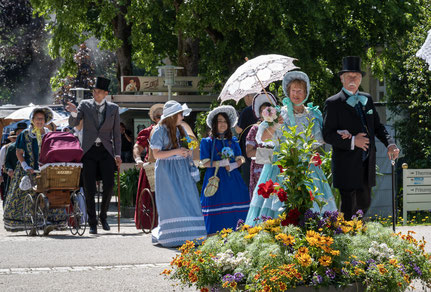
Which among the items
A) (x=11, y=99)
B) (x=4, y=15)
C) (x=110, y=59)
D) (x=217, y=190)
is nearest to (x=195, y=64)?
(x=217, y=190)

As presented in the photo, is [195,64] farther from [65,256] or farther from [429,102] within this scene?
[65,256]

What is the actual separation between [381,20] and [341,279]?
1675cm

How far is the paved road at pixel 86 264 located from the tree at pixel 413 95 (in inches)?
448

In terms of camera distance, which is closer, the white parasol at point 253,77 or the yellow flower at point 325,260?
the yellow flower at point 325,260

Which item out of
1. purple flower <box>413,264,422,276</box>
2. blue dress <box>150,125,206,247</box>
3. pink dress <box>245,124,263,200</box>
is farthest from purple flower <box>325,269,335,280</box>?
pink dress <box>245,124,263,200</box>

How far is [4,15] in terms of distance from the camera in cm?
4797

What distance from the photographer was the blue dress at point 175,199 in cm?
1073

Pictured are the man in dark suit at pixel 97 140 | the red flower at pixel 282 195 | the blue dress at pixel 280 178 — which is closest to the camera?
the red flower at pixel 282 195

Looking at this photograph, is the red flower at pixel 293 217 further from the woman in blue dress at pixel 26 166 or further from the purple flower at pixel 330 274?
the woman in blue dress at pixel 26 166

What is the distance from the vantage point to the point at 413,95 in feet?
78.8

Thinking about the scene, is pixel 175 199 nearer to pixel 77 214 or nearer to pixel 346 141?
pixel 77 214

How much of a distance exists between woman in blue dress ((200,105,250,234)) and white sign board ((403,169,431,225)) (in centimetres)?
426

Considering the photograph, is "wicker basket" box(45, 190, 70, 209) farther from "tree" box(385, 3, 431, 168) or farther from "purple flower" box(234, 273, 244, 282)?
"tree" box(385, 3, 431, 168)

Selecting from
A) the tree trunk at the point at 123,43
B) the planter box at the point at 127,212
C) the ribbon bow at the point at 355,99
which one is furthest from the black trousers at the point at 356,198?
the tree trunk at the point at 123,43
